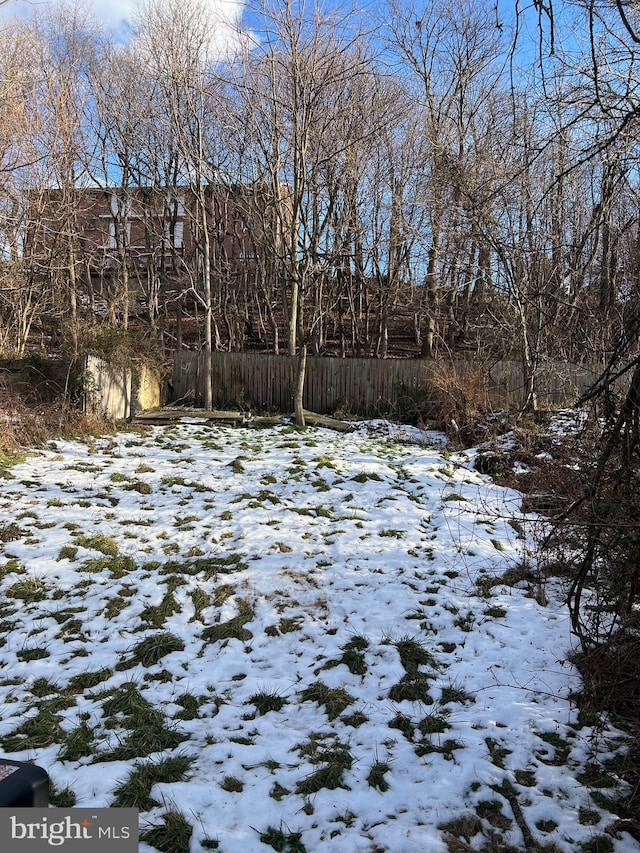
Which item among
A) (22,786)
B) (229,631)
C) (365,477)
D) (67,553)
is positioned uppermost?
(22,786)

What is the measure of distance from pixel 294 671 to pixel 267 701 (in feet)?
1.34

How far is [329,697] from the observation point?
12.3ft

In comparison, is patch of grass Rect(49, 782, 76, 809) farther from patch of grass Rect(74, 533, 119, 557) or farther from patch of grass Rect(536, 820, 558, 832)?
patch of grass Rect(74, 533, 119, 557)

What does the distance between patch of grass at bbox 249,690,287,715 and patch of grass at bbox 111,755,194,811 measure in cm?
63

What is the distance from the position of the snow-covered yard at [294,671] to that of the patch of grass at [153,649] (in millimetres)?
17

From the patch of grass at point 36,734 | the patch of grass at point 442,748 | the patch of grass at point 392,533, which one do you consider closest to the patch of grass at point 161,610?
the patch of grass at point 36,734

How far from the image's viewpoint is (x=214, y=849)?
254 centimetres

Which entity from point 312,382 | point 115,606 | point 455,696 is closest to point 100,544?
point 115,606

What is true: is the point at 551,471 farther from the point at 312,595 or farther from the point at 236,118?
the point at 236,118

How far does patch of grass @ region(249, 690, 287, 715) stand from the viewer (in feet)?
12.1

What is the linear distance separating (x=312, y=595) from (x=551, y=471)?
11.6 feet

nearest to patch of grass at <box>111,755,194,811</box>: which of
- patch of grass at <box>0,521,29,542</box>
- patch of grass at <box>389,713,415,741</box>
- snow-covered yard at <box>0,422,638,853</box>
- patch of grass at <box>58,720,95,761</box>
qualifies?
snow-covered yard at <box>0,422,638,853</box>

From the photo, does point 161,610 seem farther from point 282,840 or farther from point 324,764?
point 282,840

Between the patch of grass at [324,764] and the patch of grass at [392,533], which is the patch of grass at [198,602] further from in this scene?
the patch of grass at [392,533]
